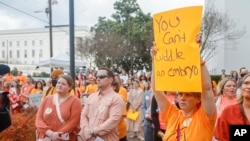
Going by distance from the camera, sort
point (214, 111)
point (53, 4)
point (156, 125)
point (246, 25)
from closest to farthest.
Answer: point (214, 111)
point (156, 125)
point (53, 4)
point (246, 25)

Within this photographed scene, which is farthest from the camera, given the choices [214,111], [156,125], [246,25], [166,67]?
[246,25]

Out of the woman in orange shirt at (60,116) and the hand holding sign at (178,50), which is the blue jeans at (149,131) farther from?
the hand holding sign at (178,50)

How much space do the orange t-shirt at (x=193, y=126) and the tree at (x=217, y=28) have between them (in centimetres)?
3418

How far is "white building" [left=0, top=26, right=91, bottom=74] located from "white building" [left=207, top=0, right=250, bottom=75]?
70.6 metres

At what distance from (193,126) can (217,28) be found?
35.6 meters

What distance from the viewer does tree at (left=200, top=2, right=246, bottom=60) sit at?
3766cm

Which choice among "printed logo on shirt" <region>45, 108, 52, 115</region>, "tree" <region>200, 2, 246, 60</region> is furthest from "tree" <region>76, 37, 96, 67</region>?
"printed logo on shirt" <region>45, 108, 52, 115</region>

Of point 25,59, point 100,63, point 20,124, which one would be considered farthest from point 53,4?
point 25,59

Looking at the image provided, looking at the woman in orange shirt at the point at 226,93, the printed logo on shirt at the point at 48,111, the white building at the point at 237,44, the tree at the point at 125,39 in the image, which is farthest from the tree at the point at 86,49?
the printed logo on shirt at the point at 48,111

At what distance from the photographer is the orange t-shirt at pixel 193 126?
346cm

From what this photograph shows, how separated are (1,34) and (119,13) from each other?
8201 centimetres

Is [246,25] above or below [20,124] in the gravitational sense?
above

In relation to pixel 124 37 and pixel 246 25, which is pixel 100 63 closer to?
pixel 124 37

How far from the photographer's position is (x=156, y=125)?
225 inches
